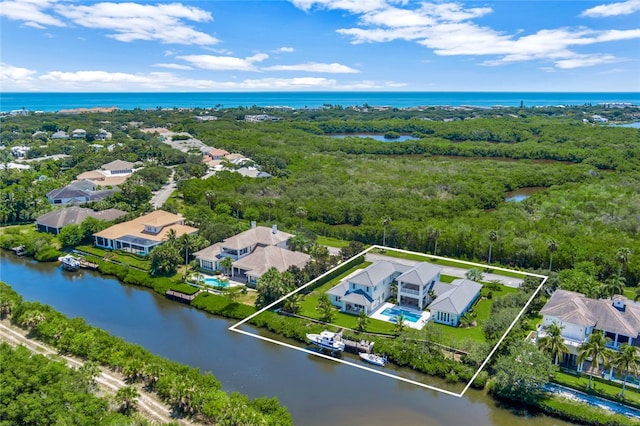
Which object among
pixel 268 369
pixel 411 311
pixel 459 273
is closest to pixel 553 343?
pixel 411 311

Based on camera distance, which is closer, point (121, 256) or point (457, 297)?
point (457, 297)

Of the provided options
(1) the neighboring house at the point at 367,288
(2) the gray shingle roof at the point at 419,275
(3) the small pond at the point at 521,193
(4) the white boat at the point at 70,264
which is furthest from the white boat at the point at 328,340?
(3) the small pond at the point at 521,193

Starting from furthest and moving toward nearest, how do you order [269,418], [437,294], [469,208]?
1. [469,208]
2. [437,294]
3. [269,418]

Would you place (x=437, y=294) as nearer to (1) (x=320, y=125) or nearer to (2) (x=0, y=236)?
(2) (x=0, y=236)

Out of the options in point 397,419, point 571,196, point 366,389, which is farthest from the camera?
point 571,196

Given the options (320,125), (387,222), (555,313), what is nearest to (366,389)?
(555,313)

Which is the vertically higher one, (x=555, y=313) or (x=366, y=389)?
(x=555, y=313)

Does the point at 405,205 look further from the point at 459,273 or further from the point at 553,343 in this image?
the point at 553,343
